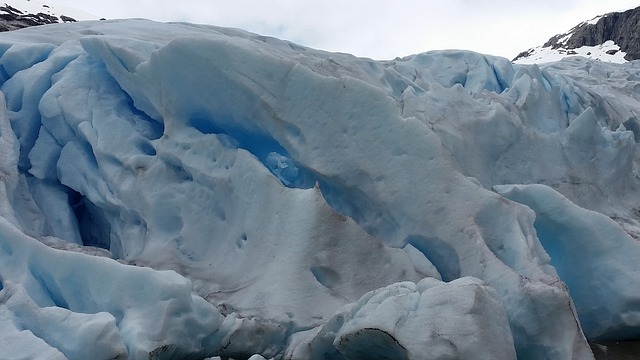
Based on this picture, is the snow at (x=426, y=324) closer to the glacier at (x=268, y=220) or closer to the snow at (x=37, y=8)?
the glacier at (x=268, y=220)

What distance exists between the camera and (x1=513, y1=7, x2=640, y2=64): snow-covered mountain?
29047 mm

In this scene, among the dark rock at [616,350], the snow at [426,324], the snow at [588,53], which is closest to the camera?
the snow at [426,324]

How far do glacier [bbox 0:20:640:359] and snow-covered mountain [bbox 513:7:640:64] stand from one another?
26.7 meters

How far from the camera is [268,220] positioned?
415cm

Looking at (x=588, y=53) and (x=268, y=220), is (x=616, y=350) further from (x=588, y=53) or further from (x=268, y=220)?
(x=588, y=53)

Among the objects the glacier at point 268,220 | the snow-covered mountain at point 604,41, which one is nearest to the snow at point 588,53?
the snow-covered mountain at point 604,41

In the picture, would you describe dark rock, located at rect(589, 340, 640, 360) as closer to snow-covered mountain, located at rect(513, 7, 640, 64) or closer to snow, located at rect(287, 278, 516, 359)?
snow, located at rect(287, 278, 516, 359)

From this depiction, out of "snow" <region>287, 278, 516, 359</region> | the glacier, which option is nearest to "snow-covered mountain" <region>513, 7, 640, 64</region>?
the glacier

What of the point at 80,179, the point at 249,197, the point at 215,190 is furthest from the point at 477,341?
the point at 80,179

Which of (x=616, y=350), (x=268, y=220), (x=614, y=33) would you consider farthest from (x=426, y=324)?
(x=614, y=33)

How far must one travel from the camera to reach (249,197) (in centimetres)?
432

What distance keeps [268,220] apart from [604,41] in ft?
107

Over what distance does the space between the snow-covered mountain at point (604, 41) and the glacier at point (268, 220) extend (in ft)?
87.8

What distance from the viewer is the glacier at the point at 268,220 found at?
3.17m
